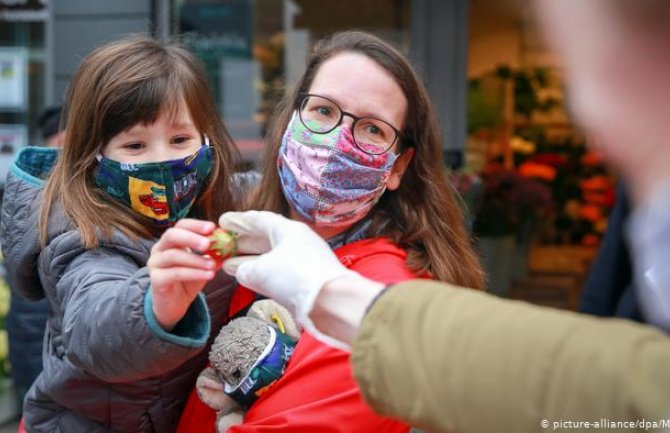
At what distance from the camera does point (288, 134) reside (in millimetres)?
2057

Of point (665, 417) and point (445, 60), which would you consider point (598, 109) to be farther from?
point (445, 60)

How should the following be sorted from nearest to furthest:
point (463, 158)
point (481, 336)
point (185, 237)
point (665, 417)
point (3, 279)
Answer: point (665, 417) < point (481, 336) < point (185, 237) < point (3, 279) < point (463, 158)

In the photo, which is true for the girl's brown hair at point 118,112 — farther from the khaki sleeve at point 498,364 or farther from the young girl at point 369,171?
the khaki sleeve at point 498,364

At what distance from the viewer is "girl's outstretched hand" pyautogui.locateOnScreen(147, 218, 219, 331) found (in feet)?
4.30

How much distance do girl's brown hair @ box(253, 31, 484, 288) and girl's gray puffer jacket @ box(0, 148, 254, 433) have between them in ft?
1.35

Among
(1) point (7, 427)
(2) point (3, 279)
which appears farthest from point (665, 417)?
(2) point (3, 279)

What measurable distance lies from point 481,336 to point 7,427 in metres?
4.89

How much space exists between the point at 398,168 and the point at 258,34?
Answer: 4.89 meters

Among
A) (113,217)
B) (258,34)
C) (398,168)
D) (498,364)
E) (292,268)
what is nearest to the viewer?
(498,364)

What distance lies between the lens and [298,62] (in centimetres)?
626

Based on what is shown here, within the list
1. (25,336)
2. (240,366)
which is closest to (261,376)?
(240,366)

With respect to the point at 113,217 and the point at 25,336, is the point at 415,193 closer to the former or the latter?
the point at 113,217

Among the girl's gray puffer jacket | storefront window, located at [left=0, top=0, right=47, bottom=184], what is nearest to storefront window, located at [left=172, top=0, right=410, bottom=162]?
storefront window, located at [left=0, top=0, right=47, bottom=184]

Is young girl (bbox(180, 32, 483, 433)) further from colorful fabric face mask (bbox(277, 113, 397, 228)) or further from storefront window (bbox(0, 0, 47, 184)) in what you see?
storefront window (bbox(0, 0, 47, 184))
